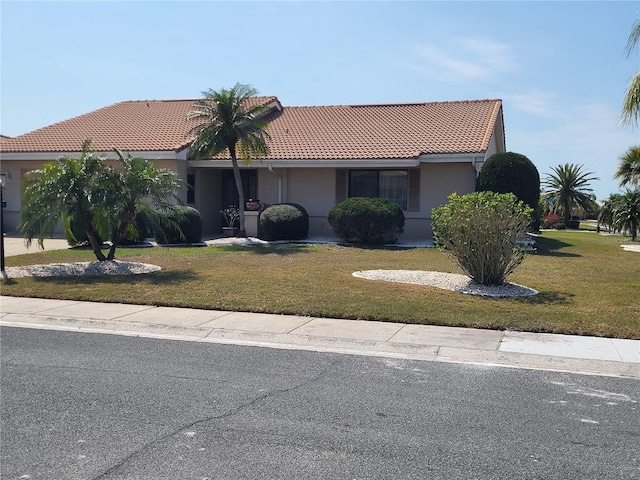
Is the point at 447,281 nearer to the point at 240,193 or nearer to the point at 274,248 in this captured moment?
the point at 274,248

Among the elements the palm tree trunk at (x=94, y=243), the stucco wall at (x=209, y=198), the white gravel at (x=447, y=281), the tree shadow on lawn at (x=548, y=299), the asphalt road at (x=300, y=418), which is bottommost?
the asphalt road at (x=300, y=418)

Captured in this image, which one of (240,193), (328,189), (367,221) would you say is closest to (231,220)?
(240,193)

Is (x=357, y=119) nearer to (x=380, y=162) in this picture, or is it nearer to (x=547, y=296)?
(x=380, y=162)

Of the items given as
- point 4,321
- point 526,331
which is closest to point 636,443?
point 526,331

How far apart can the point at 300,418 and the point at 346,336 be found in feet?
10.6

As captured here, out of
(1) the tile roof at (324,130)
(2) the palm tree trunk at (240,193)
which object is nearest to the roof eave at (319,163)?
(1) the tile roof at (324,130)

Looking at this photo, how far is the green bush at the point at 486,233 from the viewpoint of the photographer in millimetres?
11836

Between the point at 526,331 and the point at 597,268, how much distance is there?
801cm

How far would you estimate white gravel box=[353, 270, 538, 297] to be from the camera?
11.8 meters

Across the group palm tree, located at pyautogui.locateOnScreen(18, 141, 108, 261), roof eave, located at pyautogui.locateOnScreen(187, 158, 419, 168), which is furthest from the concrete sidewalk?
roof eave, located at pyautogui.locateOnScreen(187, 158, 419, 168)

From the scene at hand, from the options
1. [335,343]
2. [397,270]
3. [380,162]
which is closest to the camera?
[335,343]

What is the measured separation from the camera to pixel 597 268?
15.9 meters

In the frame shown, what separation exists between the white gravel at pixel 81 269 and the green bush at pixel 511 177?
10.8 m

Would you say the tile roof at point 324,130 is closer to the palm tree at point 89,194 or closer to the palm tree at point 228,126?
the palm tree at point 228,126
